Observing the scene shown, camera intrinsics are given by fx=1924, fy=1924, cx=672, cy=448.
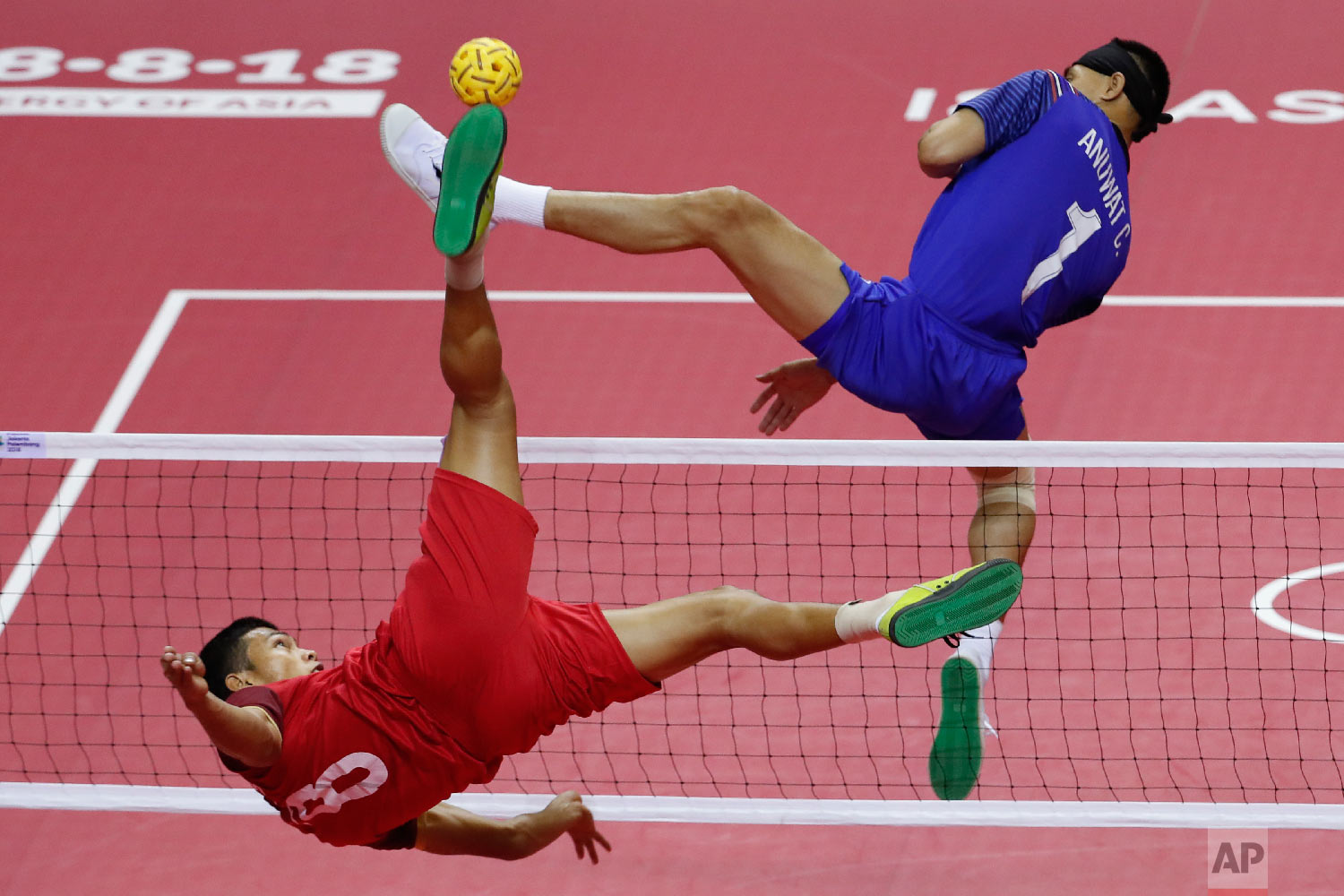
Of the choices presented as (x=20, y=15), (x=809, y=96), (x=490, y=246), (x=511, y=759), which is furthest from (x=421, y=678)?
(x=20, y=15)

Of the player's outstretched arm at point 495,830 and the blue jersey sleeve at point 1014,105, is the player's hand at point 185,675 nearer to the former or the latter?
the player's outstretched arm at point 495,830

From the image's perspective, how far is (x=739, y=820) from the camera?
7.29m

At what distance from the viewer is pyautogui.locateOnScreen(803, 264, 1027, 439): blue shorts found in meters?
6.84

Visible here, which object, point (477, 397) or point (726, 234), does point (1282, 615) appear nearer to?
point (726, 234)

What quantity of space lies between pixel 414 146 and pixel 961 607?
7.95 feet

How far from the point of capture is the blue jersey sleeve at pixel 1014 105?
267 inches

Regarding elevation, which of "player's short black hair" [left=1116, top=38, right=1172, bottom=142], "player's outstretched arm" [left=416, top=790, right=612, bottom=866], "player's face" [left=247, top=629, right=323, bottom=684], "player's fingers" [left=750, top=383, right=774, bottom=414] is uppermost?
"player's short black hair" [left=1116, top=38, right=1172, bottom=142]

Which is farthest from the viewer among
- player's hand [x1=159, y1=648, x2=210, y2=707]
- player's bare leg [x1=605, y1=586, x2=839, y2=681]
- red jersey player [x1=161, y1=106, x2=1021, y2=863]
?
player's bare leg [x1=605, y1=586, x2=839, y2=681]

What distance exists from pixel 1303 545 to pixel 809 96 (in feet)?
19.4

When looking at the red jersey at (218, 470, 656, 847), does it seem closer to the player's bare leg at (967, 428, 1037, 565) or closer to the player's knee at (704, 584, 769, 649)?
the player's knee at (704, 584, 769, 649)

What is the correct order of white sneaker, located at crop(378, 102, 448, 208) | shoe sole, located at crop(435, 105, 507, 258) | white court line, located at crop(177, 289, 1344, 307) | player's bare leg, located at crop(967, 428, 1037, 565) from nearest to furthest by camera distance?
shoe sole, located at crop(435, 105, 507, 258) → white sneaker, located at crop(378, 102, 448, 208) → player's bare leg, located at crop(967, 428, 1037, 565) → white court line, located at crop(177, 289, 1344, 307)

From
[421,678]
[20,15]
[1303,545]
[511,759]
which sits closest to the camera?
[421,678]

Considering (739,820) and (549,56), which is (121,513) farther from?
(549,56)

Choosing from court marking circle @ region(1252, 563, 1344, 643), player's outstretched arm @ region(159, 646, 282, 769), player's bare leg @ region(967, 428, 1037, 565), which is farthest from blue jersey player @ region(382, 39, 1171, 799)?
court marking circle @ region(1252, 563, 1344, 643)
